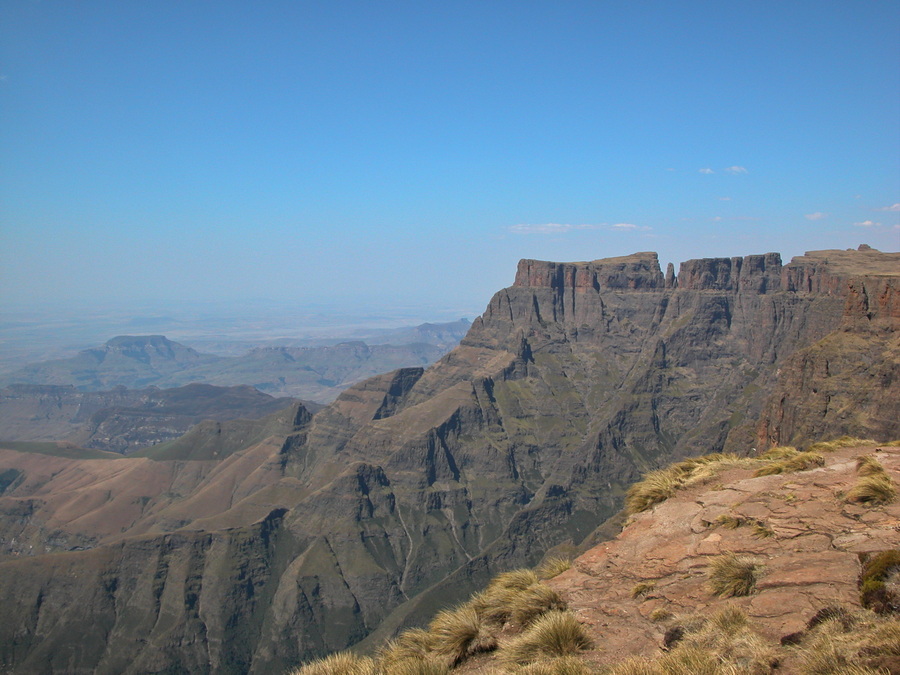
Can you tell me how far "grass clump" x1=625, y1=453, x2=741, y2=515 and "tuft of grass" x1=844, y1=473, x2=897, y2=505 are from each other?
15.5ft

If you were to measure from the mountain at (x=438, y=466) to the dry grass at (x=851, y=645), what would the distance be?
6658cm

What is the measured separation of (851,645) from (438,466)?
128m

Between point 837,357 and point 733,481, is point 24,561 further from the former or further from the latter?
point 837,357

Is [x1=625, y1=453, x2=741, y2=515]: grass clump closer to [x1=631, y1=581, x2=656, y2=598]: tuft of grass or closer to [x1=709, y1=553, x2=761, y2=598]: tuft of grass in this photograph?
[x1=631, y1=581, x2=656, y2=598]: tuft of grass

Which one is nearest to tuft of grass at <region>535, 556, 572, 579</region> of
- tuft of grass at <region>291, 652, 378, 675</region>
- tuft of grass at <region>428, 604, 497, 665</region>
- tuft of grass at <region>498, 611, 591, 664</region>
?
tuft of grass at <region>428, 604, 497, 665</region>

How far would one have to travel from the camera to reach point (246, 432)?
169 metres

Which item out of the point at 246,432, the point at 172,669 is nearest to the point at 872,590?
the point at 172,669

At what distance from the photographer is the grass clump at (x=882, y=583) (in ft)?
30.2

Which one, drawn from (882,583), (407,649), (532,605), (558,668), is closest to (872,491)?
(882,583)

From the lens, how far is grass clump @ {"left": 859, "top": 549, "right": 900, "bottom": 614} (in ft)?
30.2

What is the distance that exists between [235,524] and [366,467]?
26461 millimetres

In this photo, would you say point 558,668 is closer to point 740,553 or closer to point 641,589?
point 641,589

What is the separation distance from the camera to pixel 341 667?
38.7ft

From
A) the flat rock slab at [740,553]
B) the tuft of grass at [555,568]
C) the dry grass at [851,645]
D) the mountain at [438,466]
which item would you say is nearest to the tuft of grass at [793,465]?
the flat rock slab at [740,553]
